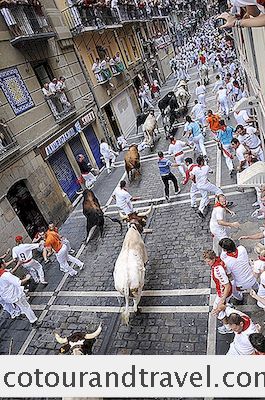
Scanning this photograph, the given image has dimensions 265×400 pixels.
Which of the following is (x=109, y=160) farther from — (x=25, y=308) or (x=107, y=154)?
(x=25, y=308)

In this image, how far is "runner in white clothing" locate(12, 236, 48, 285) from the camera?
32.9 feet

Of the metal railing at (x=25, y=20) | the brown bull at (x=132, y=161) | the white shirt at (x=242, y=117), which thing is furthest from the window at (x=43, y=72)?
the white shirt at (x=242, y=117)

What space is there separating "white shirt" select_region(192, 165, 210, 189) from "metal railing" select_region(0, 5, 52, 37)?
32.3 feet

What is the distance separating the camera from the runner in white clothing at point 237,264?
19.6 feet

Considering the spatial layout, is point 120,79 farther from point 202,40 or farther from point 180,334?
point 202,40

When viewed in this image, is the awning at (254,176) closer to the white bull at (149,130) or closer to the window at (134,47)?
the white bull at (149,130)

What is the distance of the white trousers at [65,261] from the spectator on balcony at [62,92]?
9232 millimetres

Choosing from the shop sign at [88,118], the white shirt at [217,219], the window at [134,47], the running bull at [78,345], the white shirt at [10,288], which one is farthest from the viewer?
the window at [134,47]

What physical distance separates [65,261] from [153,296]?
120 inches

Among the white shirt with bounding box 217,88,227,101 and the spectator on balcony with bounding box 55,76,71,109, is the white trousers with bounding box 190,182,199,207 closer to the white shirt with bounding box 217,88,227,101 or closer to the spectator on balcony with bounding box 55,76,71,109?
the white shirt with bounding box 217,88,227,101

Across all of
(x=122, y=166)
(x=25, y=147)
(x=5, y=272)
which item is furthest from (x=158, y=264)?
(x=122, y=166)

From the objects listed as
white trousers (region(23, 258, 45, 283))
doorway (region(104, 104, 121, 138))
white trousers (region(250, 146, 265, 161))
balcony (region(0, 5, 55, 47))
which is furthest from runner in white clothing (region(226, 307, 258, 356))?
doorway (region(104, 104, 121, 138))

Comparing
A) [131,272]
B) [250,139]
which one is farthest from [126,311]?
[250,139]

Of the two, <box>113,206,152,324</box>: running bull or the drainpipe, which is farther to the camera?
the drainpipe
